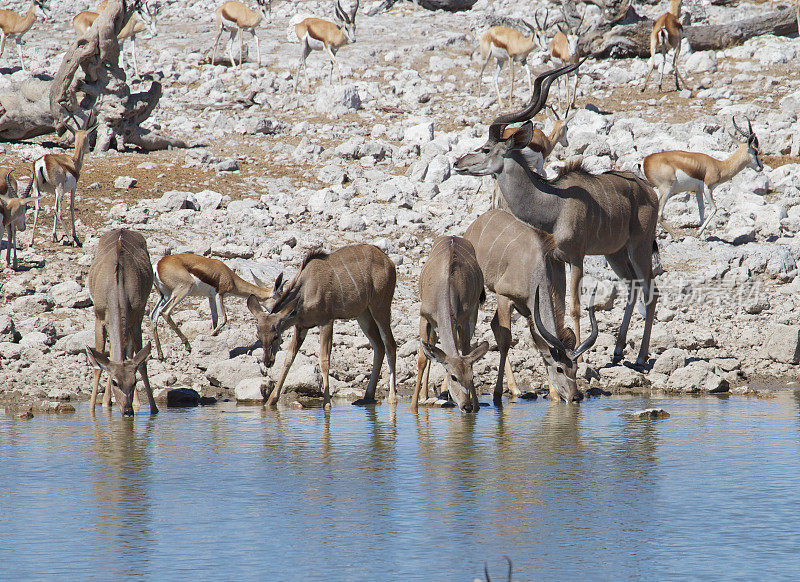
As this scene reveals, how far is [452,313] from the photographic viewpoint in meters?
9.65

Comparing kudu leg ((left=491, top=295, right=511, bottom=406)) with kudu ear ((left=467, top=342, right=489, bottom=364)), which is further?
kudu leg ((left=491, top=295, right=511, bottom=406))

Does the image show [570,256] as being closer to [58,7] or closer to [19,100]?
[19,100]

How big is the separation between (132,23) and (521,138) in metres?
19.0

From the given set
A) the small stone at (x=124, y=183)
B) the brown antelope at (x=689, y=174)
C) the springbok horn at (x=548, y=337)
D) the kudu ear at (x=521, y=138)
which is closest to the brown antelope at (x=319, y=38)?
the small stone at (x=124, y=183)

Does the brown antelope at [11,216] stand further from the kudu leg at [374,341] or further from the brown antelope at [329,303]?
the kudu leg at [374,341]

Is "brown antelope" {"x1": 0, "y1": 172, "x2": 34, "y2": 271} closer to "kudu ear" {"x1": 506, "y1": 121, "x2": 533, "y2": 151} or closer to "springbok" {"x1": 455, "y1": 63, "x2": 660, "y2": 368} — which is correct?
"springbok" {"x1": 455, "y1": 63, "x2": 660, "y2": 368}

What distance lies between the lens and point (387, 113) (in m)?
22.3

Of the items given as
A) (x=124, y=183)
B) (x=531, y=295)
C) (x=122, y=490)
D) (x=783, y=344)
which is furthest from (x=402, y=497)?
(x=124, y=183)

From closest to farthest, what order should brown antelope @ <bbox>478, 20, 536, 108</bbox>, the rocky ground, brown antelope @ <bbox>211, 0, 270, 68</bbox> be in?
the rocky ground → brown antelope @ <bbox>478, 20, 536, 108</bbox> → brown antelope @ <bbox>211, 0, 270, 68</bbox>

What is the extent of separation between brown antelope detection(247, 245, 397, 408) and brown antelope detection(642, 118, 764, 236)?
21.0 ft

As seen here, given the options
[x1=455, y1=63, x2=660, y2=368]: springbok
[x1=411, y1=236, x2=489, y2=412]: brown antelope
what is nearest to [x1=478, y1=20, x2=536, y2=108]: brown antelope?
[x1=455, y1=63, x2=660, y2=368]: springbok

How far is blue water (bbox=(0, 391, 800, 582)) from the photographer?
16.0 feet

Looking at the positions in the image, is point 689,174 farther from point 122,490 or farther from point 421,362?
point 122,490

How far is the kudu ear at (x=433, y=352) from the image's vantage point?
9.36m
